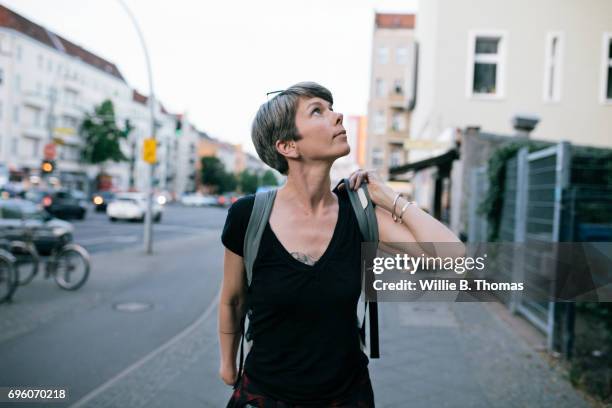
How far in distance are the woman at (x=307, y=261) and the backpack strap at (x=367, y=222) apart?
28 mm

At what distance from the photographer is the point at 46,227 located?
11414 millimetres

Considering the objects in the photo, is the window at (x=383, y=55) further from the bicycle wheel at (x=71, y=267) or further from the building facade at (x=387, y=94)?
the bicycle wheel at (x=71, y=267)

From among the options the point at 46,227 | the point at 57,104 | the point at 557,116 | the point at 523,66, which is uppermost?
the point at 57,104

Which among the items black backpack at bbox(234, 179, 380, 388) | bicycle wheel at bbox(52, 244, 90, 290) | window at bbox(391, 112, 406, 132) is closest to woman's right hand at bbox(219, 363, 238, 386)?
black backpack at bbox(234, 179, 380, 388)

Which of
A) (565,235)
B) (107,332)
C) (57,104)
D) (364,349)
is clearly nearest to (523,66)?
(565,235)

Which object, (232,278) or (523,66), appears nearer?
(232,278)

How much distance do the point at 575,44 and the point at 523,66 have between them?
58.8 inches

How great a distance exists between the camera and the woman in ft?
6.14

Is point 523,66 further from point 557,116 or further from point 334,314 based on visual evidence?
point 334,314

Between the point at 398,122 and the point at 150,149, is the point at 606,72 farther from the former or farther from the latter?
the point at 398,122

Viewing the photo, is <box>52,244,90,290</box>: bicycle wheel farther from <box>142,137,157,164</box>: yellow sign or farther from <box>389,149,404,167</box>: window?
<box>389,149,404,167</box>: window

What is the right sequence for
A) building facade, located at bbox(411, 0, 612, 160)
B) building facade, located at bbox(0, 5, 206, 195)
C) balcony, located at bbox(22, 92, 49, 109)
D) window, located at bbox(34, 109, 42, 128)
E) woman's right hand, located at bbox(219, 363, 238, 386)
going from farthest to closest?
1. window, located at bbox(34, 109, 42, 128)
2. balcony, located at bbox(22, 92, 49, 109)
3. building facade, located at bbox(0, 5, 206, 195)
4. building facade, located at bbox(411, 0, 612, 160)
5. woman's right hand, located at bbox(219, 363, 238, 386)

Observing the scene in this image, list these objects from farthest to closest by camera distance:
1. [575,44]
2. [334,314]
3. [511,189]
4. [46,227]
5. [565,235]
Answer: [575,44], [46,227], [511,189], [565,235], [334,314]

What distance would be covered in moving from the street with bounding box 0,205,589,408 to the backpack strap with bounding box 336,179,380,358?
2.53m
